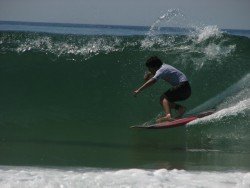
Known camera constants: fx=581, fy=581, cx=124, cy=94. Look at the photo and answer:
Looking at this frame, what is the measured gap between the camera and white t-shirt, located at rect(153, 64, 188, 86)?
948 centimetres

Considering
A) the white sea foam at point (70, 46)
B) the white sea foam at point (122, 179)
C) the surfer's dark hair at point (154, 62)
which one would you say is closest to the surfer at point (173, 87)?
the surfer's dark hair at point (154, 62)

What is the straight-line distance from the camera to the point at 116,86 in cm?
1338

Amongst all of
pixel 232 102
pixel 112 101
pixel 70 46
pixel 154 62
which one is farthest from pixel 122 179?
pixel 70 46

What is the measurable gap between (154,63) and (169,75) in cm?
32

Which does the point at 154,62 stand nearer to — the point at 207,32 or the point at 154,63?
the point at 154,63

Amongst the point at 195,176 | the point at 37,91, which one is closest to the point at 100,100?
the point at 37,91

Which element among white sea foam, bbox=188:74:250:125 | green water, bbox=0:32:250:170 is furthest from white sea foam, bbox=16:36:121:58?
white sea foam, bbox=188:74:250:125

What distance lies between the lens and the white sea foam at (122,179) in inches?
256

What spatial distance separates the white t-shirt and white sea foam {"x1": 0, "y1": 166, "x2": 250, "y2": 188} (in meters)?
2.60

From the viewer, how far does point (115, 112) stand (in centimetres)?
1231

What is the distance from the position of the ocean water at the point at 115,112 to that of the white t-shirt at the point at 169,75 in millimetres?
866

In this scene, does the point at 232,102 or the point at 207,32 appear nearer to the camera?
the point at 232,102

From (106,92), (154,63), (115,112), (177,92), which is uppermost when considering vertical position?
(154,63)

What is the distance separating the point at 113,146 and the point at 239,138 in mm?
2272
